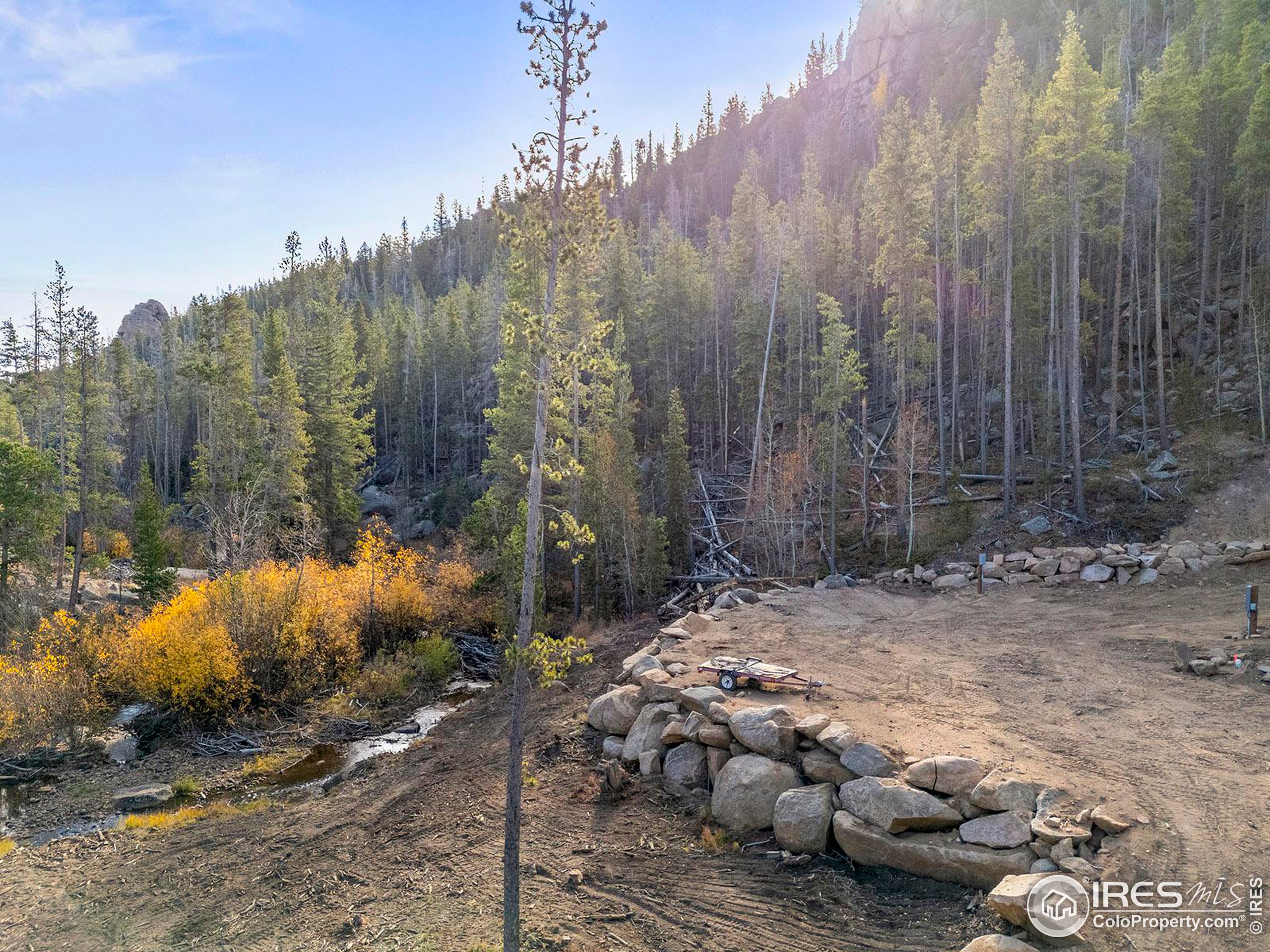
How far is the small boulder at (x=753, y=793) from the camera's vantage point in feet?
31.8

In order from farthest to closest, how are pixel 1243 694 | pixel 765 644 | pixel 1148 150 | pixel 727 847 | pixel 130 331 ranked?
pixel 130 331 → pixel 1148 150 → pixel 765 644 → pixel 1243 694 → pixel 727 847

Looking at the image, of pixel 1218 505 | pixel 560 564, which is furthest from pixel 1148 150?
pixel 560 564

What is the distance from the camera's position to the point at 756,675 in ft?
41.1

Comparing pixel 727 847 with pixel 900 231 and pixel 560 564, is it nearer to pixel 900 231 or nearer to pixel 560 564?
pixel 560 564

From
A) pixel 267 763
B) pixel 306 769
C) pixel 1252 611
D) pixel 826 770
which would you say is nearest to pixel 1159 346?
pixel 1252 611

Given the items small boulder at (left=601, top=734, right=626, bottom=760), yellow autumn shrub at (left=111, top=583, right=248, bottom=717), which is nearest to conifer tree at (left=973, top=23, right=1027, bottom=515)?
small boulder at (left=601, top=734, right=626, bottom=760)

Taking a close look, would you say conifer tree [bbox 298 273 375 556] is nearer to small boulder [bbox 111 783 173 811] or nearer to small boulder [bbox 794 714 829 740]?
small boulder [bbox 111 783 173 811]

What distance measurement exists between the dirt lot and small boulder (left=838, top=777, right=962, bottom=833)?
0.62 m

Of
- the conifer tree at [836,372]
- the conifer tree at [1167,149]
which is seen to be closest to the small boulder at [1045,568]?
the conifer tree at [836,372]

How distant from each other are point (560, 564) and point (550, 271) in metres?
24.9

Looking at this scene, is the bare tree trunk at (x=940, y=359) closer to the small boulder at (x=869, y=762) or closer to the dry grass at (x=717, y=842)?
the small boulder at (x=869, y=762)

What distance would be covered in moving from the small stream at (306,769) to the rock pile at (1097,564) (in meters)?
16.2

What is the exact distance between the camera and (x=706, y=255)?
5528 cm

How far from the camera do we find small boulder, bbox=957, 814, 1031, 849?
761 cm
